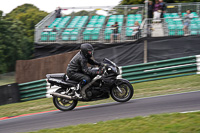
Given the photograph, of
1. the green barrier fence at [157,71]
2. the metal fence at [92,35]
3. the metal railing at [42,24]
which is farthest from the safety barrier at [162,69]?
the metal railing at [42,24]

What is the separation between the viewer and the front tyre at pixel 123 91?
772 centimetres

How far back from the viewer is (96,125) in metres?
5.80

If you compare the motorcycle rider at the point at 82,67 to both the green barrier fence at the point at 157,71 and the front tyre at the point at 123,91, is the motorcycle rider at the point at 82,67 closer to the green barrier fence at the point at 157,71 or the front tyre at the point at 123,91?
the front tyre at the point at 123,91

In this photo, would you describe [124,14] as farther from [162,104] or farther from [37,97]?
[162,104]

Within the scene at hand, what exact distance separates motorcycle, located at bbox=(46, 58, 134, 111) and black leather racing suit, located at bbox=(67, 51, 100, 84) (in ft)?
0.46

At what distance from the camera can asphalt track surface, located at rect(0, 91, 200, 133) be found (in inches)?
258

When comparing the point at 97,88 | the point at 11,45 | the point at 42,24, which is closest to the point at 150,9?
the point at 42,24

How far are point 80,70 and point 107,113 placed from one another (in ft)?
→ 5.60

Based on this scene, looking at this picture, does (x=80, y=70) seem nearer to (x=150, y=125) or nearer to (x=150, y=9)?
(x=150, y=125)

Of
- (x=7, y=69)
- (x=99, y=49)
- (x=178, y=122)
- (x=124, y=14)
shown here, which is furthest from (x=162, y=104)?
(x=7, y=69)

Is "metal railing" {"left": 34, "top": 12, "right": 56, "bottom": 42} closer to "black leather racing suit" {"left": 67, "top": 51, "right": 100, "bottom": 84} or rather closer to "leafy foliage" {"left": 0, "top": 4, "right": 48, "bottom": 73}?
"leafy foliage" {"left": 0, "top": 4, "right": 48, "bottom": 73}

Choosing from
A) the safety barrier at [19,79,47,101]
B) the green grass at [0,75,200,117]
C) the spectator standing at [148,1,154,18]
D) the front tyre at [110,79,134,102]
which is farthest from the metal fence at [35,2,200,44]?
the front tyre at [110,79,134,102]

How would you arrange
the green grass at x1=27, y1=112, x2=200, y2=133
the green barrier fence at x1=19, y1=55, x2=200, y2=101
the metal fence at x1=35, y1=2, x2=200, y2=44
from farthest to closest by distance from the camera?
the metal fence at x1=35, y1=2, x2=200, y2=44 < the green barrier fence at x1=19, y1=55, x2=200, y2=101 < the green grass at x1=27, y1=112, x2=200, y2=133

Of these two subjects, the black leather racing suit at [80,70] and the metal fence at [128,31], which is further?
the metal fence at [128,31]
